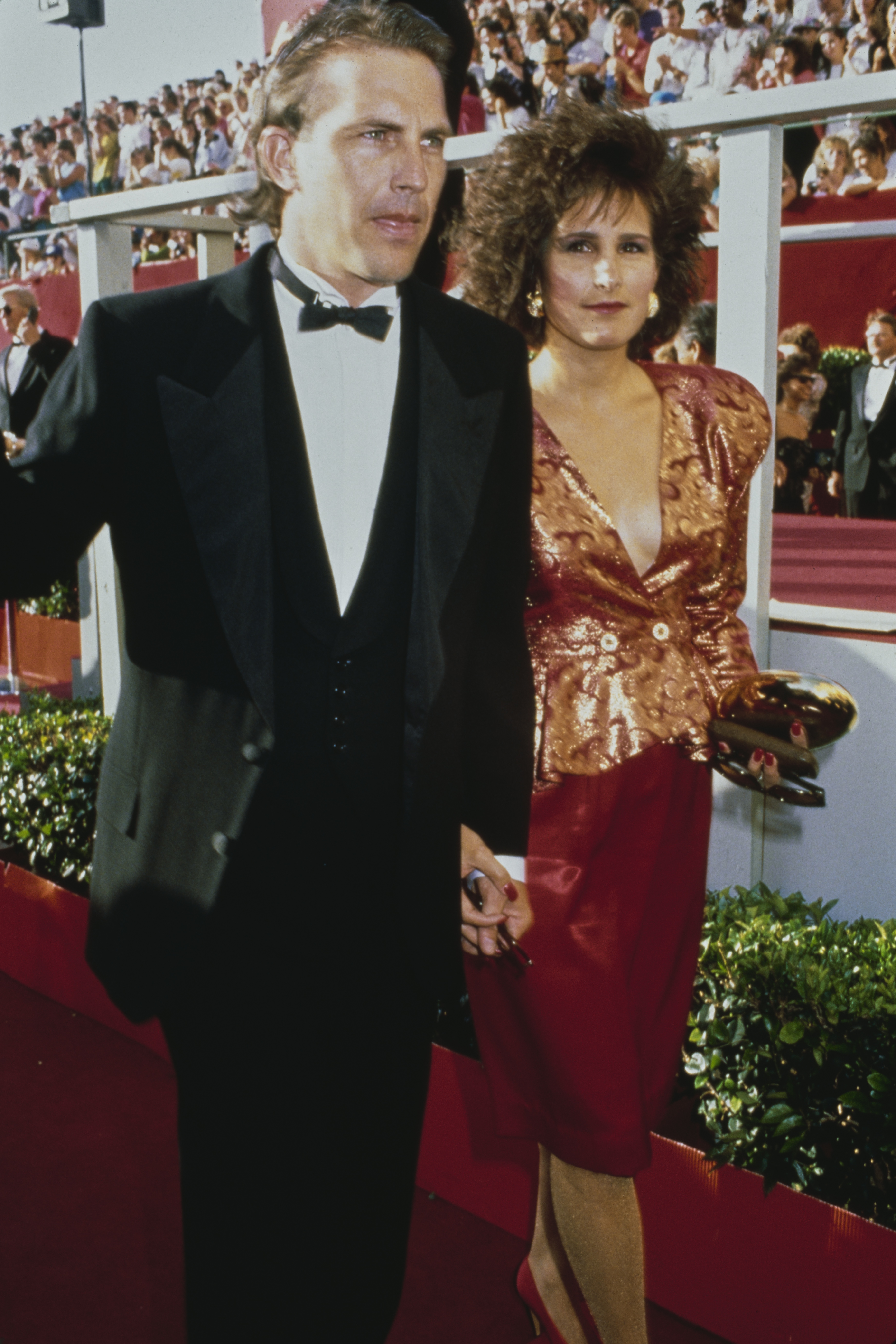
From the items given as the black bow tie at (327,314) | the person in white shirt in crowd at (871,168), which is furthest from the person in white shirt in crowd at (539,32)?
the black bow tie at (327,314)

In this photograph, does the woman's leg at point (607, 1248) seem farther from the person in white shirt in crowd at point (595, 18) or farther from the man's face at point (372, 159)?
the person in white shirt in crowd at point (595, 18)

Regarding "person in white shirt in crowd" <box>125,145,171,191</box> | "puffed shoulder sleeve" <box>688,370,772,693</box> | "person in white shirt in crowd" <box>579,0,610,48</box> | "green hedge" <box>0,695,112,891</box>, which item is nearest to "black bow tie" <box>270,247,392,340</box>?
"puffed shoulder sleeve" <box>688,370,772,693</box>

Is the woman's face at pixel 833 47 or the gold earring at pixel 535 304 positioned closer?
the gold earring at pixel 535 304

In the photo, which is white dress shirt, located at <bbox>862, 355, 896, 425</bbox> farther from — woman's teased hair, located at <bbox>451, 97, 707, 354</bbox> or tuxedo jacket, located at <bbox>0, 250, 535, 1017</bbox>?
tuxedo jacket, located at <bbox>0, 250, 535, 1017</bbox>

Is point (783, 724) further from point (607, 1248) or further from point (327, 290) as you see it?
point (327, 290)

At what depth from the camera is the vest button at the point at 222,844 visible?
132cm

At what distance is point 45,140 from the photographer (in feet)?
49.3

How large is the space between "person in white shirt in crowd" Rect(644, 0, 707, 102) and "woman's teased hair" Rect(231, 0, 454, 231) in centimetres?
753

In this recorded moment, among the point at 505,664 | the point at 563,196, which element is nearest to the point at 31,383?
the point at 563,196

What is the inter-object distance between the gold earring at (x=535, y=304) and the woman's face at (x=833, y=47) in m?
6.22

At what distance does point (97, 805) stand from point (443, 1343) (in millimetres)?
1277

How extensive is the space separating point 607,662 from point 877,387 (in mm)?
6032

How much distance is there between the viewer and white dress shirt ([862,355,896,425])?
7207mm

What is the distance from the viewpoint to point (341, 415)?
1.40m
